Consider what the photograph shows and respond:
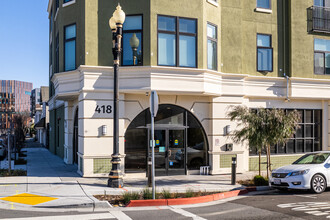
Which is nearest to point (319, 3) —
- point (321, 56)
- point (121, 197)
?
point (321, 56)

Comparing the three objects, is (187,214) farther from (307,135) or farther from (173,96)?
(307,135)

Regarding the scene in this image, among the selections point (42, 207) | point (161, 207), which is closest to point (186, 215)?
point (161, 207)

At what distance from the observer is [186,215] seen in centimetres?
862

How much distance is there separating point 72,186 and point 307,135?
1229 cm

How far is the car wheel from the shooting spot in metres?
11.4

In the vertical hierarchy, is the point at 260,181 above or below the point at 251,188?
above

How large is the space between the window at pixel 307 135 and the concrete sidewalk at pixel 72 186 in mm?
4152

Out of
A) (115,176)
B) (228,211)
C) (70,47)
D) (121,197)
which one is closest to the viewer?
(228,211)

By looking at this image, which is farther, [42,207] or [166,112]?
[166,112]

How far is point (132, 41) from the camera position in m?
13.9

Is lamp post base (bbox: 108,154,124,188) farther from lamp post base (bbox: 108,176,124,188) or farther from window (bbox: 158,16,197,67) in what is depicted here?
window (bbox: 158,16,197,67)

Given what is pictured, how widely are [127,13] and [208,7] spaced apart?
3.50 metres

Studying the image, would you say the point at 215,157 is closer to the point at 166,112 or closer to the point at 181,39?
the point at 166,112

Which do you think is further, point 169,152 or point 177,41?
point 169,152
